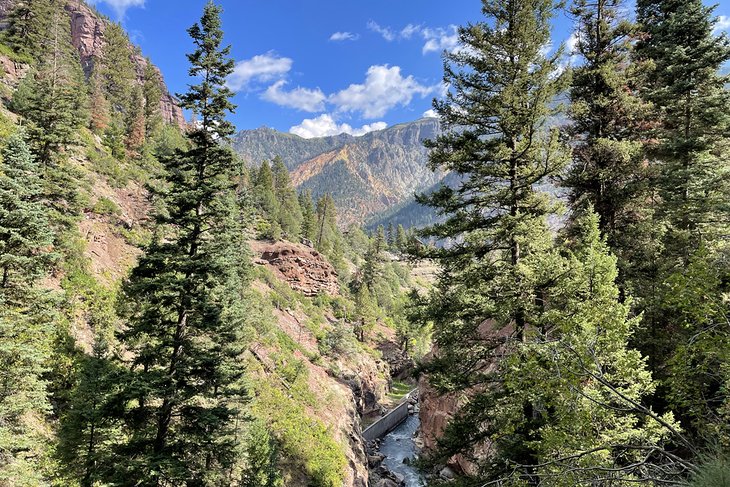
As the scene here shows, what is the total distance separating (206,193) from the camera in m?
12.2

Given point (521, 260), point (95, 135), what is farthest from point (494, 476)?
point (95, 135)

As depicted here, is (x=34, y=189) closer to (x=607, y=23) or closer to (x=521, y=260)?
(x=521, y=260)

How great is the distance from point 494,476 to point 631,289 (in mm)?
8308

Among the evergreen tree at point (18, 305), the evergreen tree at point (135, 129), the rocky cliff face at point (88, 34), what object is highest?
the rocky cliff face at point (88, 34)

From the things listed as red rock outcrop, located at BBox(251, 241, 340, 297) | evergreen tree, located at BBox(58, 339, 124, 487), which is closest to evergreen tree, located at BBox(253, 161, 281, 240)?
red rock outcrop, located at BBox(251, 241, 340, 297)

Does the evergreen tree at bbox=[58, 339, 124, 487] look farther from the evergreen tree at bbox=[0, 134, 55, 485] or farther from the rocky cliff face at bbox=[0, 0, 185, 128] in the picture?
the rocky cliff face at bbox=[0, 0, 185, 128]

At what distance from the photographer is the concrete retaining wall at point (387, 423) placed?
43.2m

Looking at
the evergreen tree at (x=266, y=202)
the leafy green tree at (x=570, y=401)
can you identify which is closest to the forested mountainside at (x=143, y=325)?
the leafy green tree at (x=570, y=401)

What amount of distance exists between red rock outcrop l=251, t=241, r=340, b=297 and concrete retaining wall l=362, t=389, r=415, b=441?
20.2 m

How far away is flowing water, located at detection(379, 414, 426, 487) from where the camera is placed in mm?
35062

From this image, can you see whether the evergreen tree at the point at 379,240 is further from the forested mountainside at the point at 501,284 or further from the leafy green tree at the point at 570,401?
the leafy green tree at the point at 570,401

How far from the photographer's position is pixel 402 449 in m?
42.3

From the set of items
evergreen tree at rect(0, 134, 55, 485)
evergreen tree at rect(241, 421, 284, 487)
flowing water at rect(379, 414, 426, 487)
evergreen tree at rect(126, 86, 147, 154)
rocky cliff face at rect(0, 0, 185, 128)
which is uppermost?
rocky cliff face at rect(0, 0, 185, 128)

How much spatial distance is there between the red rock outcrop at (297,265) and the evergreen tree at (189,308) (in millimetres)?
40929
